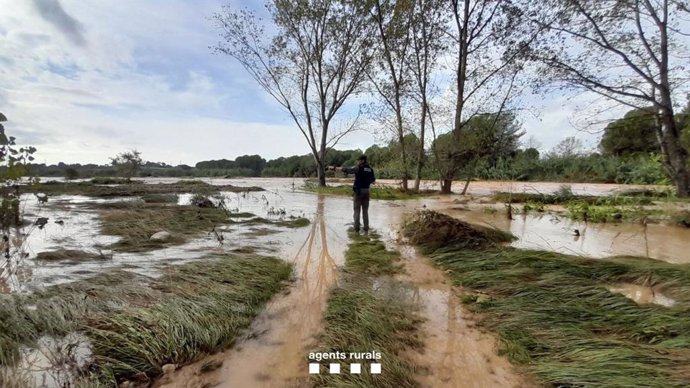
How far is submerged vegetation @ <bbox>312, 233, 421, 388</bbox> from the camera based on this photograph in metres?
2.39

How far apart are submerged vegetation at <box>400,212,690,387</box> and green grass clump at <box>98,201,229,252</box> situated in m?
5.81

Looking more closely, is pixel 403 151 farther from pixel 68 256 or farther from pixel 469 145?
pixel 68 256

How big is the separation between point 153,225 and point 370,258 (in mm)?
6131

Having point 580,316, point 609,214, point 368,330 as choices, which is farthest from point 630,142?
point 368,330

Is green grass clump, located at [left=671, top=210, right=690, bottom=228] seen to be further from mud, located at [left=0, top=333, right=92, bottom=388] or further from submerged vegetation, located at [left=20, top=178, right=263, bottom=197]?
submerged vegetation, located at [left=20, top=178, right=263, bottom=197]

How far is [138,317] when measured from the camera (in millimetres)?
3035

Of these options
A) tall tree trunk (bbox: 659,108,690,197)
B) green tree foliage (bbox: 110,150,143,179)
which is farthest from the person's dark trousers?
green tree foliage (bbox: 110,150,143,179)

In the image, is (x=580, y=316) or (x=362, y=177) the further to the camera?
(x=362, y=177)

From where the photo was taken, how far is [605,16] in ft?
42.5

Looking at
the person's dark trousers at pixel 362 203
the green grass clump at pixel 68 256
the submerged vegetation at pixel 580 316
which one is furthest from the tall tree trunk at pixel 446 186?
the green grass clump at pixel 68 256

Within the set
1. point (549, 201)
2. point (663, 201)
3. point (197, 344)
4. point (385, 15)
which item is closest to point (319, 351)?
point (197, 344)

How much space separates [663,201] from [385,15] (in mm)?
16254

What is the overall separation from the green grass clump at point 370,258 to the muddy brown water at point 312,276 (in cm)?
25

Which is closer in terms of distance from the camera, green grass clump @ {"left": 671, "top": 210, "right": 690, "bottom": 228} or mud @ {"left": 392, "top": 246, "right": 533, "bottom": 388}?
mud @ {"left": 392, "top": 246, "right": 533, "bottom": 388}
